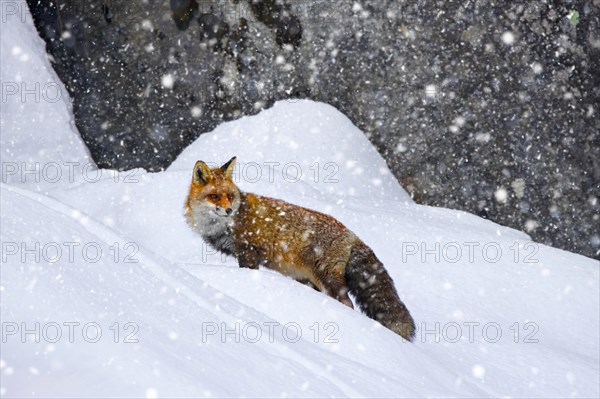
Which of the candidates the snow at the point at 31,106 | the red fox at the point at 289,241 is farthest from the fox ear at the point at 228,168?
the snow at the point at 31,106

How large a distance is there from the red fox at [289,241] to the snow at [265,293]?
44 cm

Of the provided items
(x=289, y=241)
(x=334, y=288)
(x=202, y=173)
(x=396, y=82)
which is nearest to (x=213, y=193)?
(x=202, y=173)

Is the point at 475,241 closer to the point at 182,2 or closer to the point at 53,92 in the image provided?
the point at 182,2

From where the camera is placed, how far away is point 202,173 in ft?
16.2

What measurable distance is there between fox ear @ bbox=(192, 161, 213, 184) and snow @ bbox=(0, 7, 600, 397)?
697mm

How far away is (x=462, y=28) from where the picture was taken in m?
7.04

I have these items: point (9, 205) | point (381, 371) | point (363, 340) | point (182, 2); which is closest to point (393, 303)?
point (363, 340)

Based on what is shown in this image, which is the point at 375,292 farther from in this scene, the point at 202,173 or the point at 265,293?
the point at 202,173

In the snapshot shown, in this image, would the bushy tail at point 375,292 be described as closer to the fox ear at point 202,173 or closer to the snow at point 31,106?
the fox ear at point 202,173

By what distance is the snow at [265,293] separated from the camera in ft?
8.16

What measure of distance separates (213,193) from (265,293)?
133 centimetres

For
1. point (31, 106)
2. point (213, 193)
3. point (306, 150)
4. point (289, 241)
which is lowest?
point (289, 241)

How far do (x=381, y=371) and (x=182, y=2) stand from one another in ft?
17.0

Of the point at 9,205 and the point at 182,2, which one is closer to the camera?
the point at 9,205
